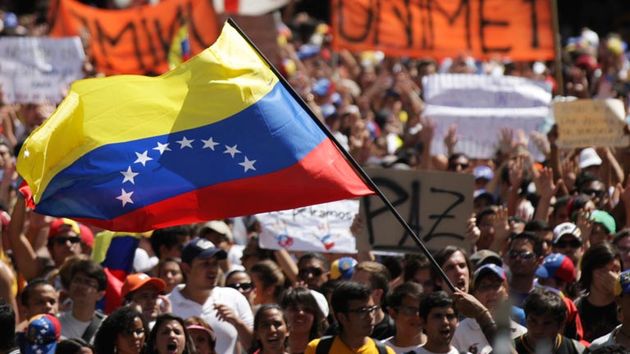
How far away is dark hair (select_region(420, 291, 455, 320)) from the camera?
320 inches

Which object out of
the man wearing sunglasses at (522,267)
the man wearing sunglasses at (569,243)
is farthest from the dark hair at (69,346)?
the man wearing sunglasses at (569,243)

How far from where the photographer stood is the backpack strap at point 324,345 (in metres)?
8.02

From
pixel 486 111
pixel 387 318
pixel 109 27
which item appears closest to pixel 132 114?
pixel 387 318

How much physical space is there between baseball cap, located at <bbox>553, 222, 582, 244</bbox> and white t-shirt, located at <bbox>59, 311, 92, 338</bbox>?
111 inches

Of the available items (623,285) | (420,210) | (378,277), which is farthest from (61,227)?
(623,285)

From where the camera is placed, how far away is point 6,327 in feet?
24.7

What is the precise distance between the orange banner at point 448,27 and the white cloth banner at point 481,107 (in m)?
0.73

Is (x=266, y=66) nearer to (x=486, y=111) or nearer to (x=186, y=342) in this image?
(x=186, y=342)

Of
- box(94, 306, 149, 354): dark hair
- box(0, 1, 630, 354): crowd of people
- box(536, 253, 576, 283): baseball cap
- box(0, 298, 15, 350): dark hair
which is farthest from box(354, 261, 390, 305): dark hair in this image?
box(0, 298, 15, 350): dark hair

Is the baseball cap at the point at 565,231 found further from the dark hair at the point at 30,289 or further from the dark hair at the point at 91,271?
the dark hair at the point at 30,289

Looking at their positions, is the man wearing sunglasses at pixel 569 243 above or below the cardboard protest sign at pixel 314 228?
above

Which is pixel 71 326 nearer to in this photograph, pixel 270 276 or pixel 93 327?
pixel 93 327

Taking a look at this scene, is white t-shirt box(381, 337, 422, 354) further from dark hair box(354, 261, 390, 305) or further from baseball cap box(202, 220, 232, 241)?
baseball cap box(202, 220, 232, 241)

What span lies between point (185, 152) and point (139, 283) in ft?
4.78
